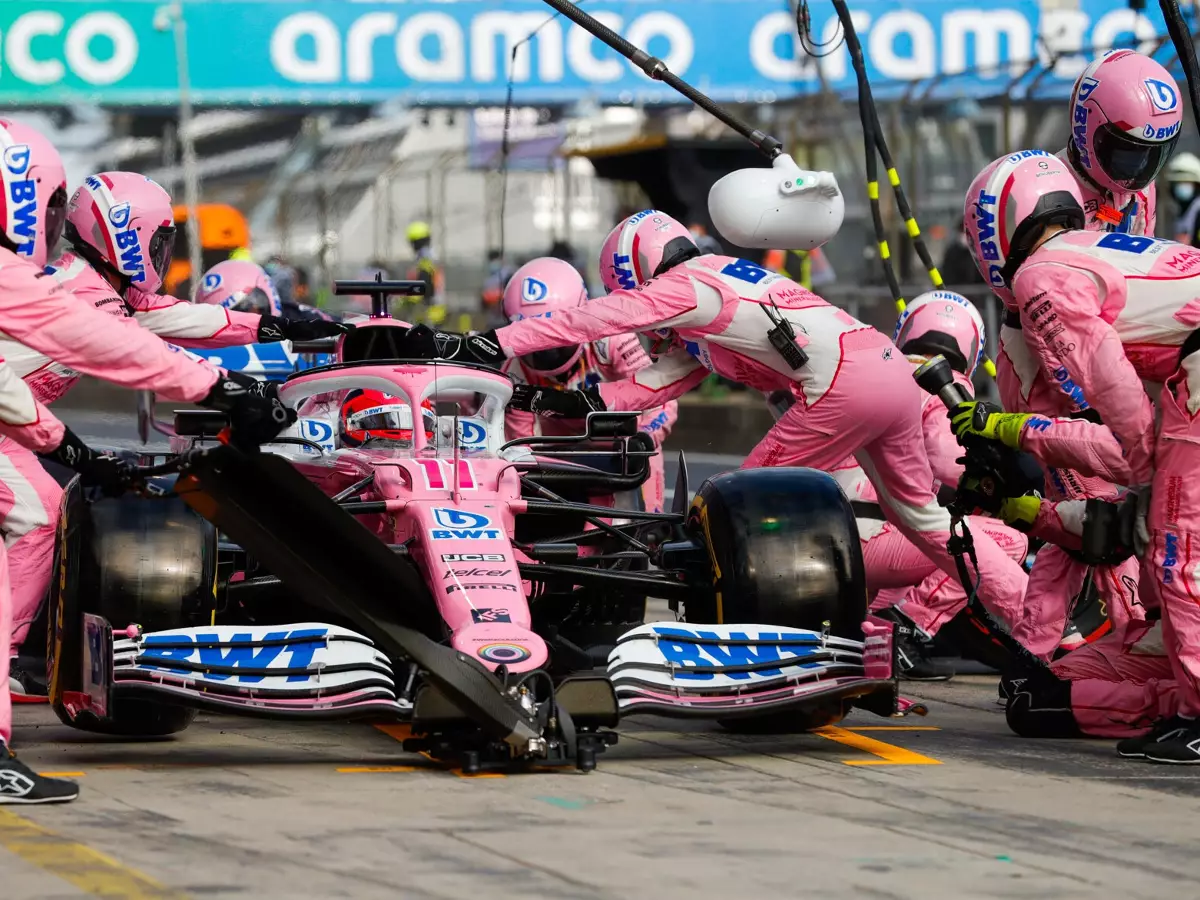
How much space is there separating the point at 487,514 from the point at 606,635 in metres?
1.57

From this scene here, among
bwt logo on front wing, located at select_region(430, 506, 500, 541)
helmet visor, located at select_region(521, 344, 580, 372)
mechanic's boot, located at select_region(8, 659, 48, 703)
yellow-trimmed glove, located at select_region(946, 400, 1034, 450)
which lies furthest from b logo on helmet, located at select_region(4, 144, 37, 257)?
helmet visor, located at select_region(521, 344, 580, 372)

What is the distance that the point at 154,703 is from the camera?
7219mm

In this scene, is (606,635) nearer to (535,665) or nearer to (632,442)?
(632,442)

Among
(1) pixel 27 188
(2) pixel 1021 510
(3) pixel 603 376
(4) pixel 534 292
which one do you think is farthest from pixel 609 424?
(4) pixel 534 292

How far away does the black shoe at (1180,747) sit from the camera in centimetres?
691

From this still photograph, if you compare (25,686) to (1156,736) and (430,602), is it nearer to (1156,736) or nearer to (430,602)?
(430,602)

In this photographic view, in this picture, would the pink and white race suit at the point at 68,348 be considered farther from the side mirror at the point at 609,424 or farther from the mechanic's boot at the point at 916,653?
the mechanic's boot at the point at 916,653

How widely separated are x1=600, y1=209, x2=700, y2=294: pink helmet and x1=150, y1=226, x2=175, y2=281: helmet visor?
191cm

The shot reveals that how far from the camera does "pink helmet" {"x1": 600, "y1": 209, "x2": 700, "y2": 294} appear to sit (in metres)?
9.67

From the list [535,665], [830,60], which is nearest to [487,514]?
[535,665]

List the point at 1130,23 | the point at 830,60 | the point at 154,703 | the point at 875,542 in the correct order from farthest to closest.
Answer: the point at 1130,23, the point at 830,60, the point at 875,542, the point at 154,703

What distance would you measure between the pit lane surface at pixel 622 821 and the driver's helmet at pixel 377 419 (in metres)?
1.23

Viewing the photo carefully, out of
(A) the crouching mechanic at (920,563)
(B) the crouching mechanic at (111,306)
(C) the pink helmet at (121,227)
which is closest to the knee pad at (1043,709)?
(A) the crouching mechanic at (920,563)

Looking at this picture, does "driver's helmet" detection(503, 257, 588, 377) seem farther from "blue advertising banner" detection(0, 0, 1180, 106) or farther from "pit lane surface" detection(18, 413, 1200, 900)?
"blue advertising banner" detection(0, 0, 1180, 106)
